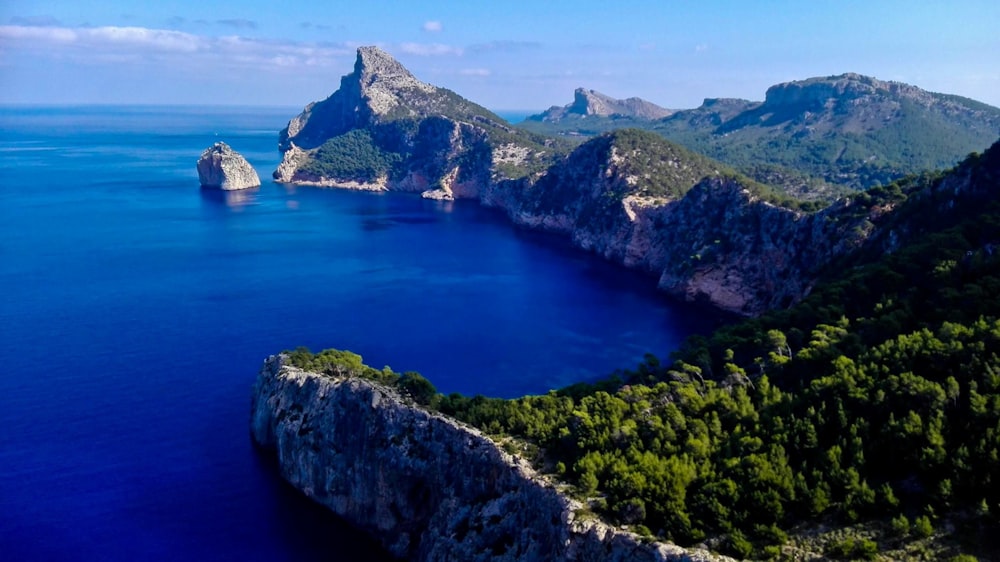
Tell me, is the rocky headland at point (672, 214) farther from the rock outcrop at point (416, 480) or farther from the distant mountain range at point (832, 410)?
the rock outcrop at point (416, 480)

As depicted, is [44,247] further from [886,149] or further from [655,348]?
[886,149]

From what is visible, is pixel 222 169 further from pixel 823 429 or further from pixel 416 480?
pixel 823 429

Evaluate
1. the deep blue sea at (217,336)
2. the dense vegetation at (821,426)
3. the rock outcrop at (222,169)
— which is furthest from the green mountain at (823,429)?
the rock outcrop at (222,169)

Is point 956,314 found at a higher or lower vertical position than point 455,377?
higher

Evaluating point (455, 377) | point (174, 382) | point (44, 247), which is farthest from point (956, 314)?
point (44, 247)

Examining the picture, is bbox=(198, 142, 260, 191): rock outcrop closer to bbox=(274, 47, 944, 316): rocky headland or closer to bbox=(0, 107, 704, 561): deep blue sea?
bbox=(0, 107, 704, 561): deep blue sea

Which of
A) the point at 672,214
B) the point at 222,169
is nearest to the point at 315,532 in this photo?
the point at 672,214
